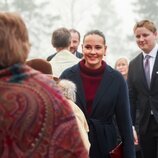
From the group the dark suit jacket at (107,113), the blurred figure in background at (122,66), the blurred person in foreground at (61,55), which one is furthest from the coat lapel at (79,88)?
the blurred figure in background at (122,66)

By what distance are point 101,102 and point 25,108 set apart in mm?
2481

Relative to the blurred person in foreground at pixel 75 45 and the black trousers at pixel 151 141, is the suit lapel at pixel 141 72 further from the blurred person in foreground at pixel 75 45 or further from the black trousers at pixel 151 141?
the blurred person in foreground at pixel 75 45

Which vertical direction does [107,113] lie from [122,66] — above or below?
above

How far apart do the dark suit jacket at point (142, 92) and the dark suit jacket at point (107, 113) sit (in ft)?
5.56

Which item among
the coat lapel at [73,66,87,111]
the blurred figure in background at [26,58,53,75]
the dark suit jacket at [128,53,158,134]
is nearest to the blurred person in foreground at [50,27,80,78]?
the coat lapel at [73,66,87,111]

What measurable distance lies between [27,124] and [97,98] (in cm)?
248

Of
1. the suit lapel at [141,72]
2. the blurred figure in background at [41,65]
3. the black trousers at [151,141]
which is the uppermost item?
the blurred figure in background at [41,65]

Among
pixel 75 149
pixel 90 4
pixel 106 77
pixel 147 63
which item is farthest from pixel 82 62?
pixel 90 4

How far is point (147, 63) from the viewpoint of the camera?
7.71 m

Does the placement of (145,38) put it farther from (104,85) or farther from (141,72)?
(104,85)

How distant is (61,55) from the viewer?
22.5ft

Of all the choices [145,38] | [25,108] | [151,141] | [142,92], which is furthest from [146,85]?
[25,108]

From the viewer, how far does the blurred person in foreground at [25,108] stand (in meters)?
3.29

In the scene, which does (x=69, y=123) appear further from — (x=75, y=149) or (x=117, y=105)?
(x=117, y=105)
